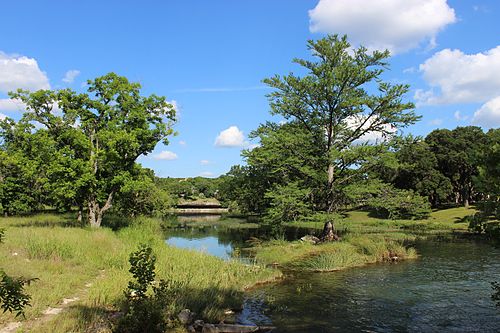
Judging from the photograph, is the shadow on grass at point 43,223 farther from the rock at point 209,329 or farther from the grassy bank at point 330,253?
the rock at point 209,329

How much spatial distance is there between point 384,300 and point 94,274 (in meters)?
11.8

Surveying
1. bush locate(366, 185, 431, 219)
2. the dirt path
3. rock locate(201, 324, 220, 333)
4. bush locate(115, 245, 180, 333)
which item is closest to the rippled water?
rock locate(201, 324, 220, 333)

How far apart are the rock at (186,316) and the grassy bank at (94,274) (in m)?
0.37

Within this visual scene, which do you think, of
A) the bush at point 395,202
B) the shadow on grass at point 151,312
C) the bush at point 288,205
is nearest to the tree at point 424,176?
the bush at point 395,202

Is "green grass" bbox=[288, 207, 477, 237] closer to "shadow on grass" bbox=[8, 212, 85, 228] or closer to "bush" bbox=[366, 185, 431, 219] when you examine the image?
"bush" bbox=[366, 185, 431, 219]

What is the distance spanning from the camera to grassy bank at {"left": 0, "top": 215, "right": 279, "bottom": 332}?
11133 mm

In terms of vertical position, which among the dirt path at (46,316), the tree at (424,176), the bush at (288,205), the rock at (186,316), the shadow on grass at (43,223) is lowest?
the rock at (186,316)

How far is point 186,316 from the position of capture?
12062 mm

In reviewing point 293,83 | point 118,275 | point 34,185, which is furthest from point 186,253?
point 34,185

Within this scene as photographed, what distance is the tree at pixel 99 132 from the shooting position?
28.8 metres

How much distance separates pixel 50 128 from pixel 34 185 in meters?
18.9

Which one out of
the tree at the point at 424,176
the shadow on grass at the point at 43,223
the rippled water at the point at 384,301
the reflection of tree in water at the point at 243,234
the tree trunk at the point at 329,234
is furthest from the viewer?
the tree at the point at 424,176

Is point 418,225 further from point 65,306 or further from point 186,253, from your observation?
point 65,306

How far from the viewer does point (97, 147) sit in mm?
30469
